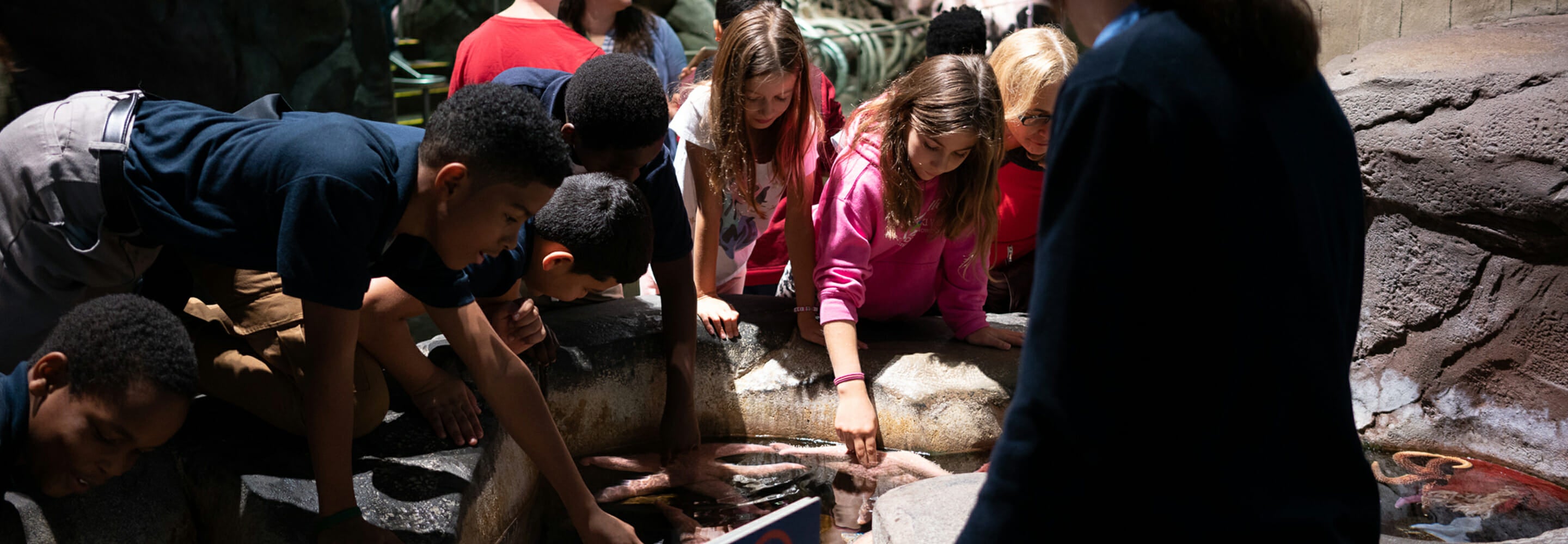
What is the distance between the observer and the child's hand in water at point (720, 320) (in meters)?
2.74

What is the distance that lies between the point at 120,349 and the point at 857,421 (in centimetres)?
144

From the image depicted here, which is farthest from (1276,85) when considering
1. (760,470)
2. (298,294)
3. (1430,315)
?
(1430,315)

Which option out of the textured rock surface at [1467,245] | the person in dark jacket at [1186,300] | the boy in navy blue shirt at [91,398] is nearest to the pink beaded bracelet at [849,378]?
the boy in navy blue shirt at [91,398]

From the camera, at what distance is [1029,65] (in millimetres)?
2826

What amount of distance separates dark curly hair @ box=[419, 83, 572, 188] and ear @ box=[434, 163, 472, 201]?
1 cm

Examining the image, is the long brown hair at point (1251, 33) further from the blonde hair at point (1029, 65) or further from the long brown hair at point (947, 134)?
the blonde hair at point (1029, 65)

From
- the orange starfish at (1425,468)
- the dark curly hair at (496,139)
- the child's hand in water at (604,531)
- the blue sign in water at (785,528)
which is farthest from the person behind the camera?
the orange starfish at (1425,468)

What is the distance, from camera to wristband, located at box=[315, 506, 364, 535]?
1.71 m

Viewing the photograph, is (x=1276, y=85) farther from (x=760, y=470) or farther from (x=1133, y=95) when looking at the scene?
(x=760, y=470)

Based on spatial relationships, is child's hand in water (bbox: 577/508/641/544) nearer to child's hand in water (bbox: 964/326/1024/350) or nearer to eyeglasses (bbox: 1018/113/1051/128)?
child's hand in water (bbox: 964/326/1024/350)

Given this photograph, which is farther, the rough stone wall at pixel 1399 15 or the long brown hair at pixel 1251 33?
the rough stone wall at pixel 1399 15

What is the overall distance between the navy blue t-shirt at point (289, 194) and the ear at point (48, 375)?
29 centimetres

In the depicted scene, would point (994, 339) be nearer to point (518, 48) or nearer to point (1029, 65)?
point (1029, 65)

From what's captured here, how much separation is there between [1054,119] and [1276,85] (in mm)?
175
